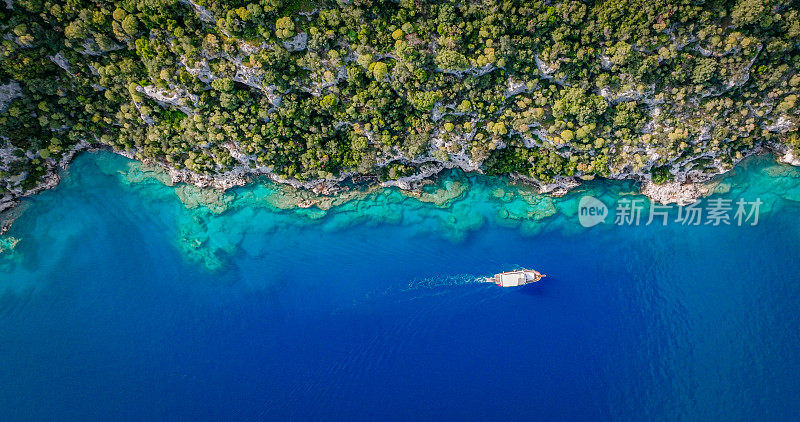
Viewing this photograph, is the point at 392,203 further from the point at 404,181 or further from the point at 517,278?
the point at 517,278

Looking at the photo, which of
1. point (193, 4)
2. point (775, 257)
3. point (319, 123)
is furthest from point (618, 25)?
point (193, 4)

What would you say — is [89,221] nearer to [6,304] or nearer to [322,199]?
[6,304]

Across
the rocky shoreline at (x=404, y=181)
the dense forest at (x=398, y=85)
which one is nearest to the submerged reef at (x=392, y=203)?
the rocky shoreline at (x=404, y=181)

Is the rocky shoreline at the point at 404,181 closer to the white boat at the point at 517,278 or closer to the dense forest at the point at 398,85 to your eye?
the dense forest at the point at 398,85

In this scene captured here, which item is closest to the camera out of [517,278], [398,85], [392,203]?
[398,85]

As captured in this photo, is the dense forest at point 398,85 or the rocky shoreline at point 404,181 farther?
the rocky shoreline at point 404,181

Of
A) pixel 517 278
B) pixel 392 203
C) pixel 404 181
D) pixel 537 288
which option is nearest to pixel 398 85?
pixel 404 181

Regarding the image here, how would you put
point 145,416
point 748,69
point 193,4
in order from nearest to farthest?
point 193,4 < point 748,69 < point 145,416
